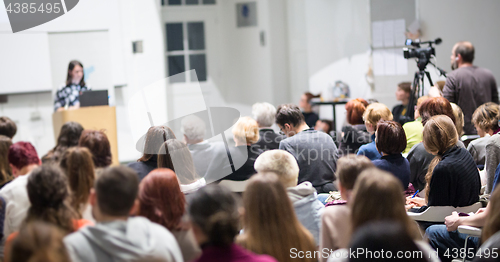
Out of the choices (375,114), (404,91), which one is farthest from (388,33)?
(375,114)

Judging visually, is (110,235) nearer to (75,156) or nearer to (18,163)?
(75,156)

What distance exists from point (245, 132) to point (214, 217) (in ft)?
6.85

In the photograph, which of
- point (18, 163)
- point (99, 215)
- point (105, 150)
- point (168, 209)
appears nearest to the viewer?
point (99, 215)

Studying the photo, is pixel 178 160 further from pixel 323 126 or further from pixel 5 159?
pixel 323 126

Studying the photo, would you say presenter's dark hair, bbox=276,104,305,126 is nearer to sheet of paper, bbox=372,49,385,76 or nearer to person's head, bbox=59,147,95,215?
person's head, bbox=59,147,95,215

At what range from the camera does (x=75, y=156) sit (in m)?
2.40

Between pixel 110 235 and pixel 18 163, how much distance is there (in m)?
Result: 1.33

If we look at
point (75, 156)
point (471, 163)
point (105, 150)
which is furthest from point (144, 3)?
point (471, 163)

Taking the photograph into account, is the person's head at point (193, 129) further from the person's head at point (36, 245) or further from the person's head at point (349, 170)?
the person's head at point (36, 245)

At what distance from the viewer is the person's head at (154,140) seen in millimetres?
2848

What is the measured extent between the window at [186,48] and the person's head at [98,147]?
4.45 m

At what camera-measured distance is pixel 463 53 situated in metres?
4.59

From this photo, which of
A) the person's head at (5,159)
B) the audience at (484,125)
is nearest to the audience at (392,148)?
the audience at (484,125)

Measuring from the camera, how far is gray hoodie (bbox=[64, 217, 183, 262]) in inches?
59.0
